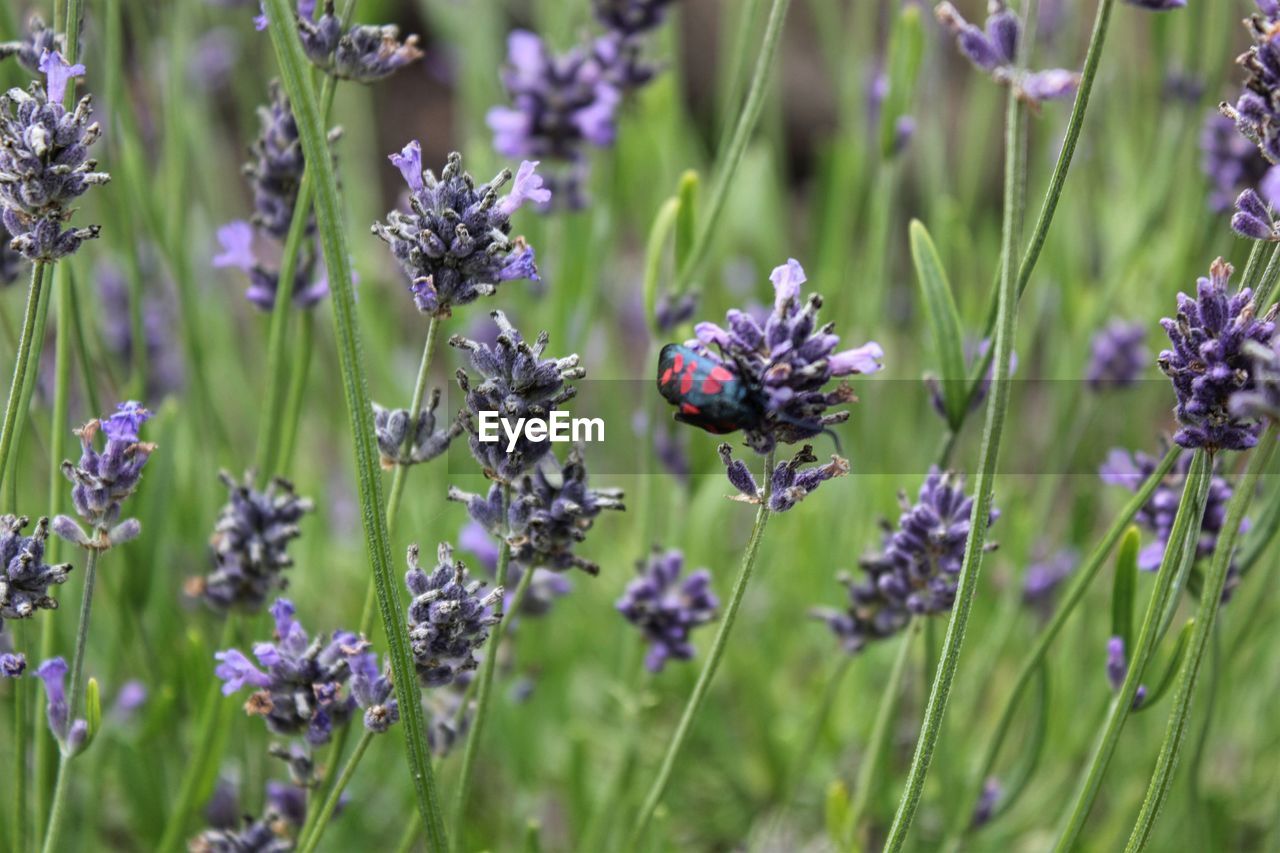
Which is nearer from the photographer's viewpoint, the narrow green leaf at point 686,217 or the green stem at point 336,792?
the green stem at point 336,792

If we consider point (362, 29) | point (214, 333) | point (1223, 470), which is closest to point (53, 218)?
point (362, 29)

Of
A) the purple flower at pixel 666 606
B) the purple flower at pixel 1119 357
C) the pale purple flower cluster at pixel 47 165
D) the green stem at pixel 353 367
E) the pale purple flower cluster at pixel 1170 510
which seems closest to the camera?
the green stem at pixel 353 367

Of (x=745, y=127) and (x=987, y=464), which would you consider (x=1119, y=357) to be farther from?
(x=987, y=464)

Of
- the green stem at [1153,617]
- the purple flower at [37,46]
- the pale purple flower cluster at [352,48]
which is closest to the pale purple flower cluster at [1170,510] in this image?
the green stem at [1153,617]

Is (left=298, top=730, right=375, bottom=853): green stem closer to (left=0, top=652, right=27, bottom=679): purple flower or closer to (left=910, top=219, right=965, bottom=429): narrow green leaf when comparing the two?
(left=0, top=652, right=27, bottom=679): purple flower

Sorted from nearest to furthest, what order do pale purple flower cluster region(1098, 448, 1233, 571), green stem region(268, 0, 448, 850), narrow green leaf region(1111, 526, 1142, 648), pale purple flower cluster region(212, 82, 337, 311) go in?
1. green stem region(268, 0, 448, 850)
2. narrow green leaf region(1111, 526, 1142, 648)
3. pale purple flower cluster region(1098, 448, 1233, 571)
4. pale purple flower cluster region(212, 82, 337, 311)

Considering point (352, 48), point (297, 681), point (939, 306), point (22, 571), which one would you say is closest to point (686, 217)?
point (939, 306)

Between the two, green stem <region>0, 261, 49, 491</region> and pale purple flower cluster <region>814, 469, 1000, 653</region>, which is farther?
pale purple flower cluster <region>814, 469, 1000, 653</region>

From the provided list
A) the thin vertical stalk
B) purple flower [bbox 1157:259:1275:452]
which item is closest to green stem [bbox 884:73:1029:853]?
purple flower [bbox 1157:259:1275:452]

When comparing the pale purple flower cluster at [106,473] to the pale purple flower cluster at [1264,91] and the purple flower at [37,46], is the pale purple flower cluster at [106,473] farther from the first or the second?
the pale purple flower cluster at [1264,91]
